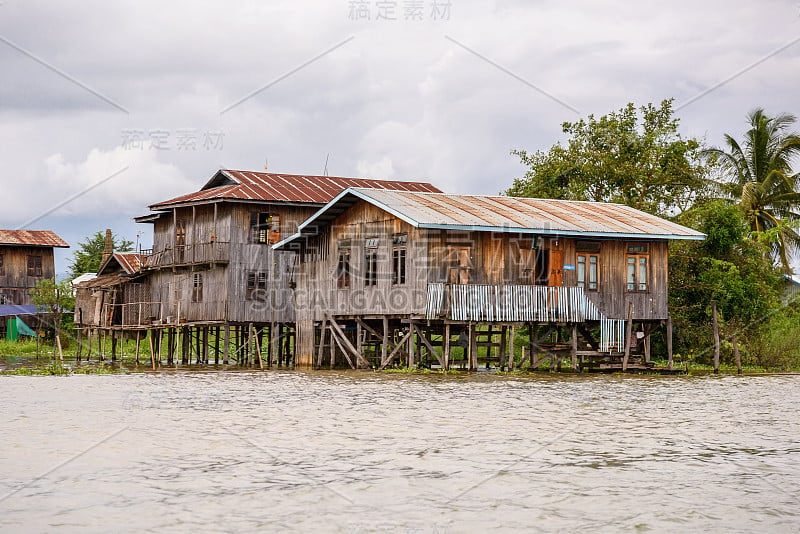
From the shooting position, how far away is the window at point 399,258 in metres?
29.0

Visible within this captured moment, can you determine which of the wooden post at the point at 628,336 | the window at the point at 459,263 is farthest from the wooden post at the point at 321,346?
the wooden post at the point at 628,336

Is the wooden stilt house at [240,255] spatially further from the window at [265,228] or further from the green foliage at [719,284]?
the green foliage at [719,284]

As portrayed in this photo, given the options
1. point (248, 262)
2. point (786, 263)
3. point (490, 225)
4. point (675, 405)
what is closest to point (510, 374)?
point (490, 225)

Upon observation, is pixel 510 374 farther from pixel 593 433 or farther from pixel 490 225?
pixel 593 433

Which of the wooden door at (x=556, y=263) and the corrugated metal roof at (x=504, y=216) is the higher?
the corrugated metal roof at (x=504, y=216)

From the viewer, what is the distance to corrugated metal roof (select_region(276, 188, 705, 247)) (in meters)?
27.7

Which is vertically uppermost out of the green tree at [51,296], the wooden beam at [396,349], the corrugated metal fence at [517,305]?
the green tree at [51,296]

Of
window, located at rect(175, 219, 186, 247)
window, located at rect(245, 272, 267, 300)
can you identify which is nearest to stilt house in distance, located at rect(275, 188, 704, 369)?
window, located at rect(245, 272, 267, 300)

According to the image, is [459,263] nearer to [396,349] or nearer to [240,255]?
[396,349]

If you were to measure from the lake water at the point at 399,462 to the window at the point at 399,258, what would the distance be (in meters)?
7.73

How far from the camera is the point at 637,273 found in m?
30.9

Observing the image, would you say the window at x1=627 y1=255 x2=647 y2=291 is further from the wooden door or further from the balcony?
the balcony

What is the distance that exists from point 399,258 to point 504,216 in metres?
3.21

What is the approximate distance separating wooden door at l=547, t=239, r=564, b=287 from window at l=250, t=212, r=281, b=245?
11.7 metres
